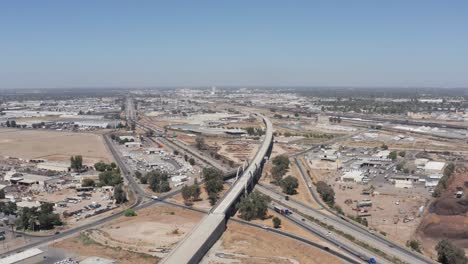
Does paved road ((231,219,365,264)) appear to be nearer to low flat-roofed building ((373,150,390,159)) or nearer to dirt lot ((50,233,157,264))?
dirt lot ((50,233,157,264))

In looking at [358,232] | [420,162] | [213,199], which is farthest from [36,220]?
[420,162]

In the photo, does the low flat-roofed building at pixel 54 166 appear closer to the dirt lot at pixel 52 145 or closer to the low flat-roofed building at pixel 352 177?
the dirt lot at pixel 52 145

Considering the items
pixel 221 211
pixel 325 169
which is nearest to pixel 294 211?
pixel 221 211

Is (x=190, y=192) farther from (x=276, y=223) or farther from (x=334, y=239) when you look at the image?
(x=334, y=239)

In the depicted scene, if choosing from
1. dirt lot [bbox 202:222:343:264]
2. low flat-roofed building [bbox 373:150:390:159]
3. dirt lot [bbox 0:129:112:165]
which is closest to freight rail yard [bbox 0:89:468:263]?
dirt lot [bbox 202:222:343:264]

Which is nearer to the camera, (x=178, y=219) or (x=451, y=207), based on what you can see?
(x=178, y=219)

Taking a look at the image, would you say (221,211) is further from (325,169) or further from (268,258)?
(325,169)
